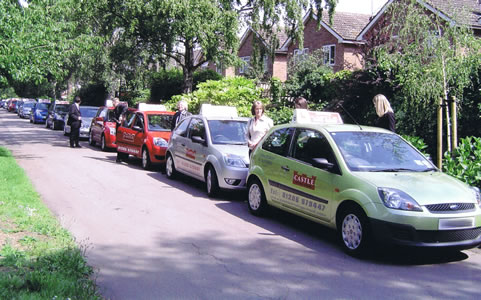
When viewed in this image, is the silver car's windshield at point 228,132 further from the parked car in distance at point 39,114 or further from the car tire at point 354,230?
the parked car in distance at point 39,114

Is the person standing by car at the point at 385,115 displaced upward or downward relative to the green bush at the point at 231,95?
downward

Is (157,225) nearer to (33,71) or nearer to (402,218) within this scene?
(402,218)

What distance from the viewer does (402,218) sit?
6.09m

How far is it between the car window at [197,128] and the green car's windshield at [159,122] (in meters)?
3.13

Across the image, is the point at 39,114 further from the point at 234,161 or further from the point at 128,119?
the point at 234,161

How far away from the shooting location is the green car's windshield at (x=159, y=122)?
15.2 meters

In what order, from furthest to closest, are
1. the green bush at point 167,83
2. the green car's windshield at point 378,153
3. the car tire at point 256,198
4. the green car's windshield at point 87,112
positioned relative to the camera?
the green bush at point 167,83
the green car's windshield at point 87,112
the car tire at point 256,198
the green car's windshield at point 378,153

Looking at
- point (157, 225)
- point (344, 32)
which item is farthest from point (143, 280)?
point (344, 32)

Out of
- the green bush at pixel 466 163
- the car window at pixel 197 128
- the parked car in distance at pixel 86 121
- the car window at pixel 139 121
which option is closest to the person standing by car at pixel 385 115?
the green bush at pixel 466 163

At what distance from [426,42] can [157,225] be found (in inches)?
226

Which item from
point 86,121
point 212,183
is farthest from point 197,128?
point 86,121

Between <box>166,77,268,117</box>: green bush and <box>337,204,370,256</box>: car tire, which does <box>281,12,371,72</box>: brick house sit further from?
<box>337,204,370,256</box>: car tire

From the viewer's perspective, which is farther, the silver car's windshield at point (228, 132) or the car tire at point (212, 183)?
the silver car's windshield at point (228, 132)

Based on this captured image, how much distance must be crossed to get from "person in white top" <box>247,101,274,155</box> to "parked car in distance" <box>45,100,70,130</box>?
23527mm
